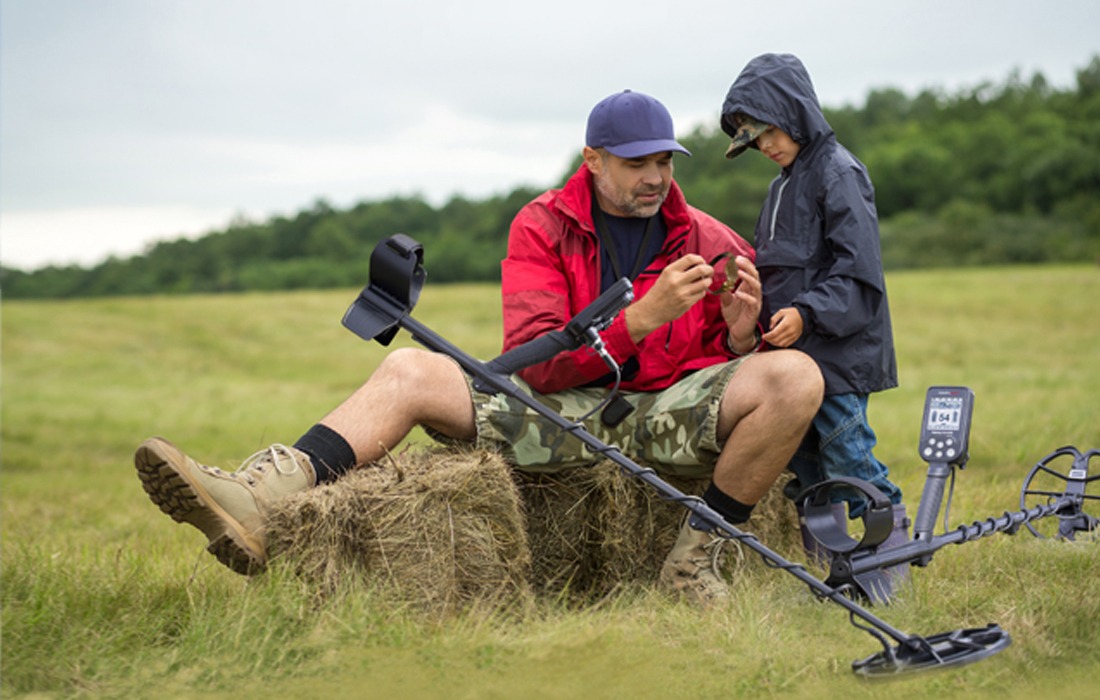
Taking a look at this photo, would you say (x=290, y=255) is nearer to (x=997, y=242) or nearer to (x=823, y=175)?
(x=997, y=242)

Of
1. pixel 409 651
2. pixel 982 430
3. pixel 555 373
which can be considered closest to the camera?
pixel 409 651

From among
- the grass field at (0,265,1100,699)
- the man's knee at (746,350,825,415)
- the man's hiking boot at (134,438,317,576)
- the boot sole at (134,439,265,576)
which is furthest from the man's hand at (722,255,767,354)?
the boot sole at (134,439,265,576)

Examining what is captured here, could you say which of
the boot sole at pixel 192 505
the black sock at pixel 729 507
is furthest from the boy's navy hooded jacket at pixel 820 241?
the boot sole at pixel 192 505

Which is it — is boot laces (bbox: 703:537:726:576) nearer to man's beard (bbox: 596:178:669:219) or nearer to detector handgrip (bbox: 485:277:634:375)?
detector handgrip (bbox: 485:277:634:375)

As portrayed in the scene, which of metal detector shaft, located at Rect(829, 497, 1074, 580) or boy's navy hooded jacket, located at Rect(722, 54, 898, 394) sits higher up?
boy's navy hooded jacket, located at Rect(722, 54, 898, 394)

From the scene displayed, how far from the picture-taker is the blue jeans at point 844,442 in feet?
13.6

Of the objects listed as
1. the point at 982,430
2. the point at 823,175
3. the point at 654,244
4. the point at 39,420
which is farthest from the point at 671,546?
the point at 39,420

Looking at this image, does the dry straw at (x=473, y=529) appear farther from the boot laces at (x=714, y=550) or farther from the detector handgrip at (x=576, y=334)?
the detector handgrip at (x=576, y=334)

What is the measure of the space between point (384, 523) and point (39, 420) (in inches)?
424

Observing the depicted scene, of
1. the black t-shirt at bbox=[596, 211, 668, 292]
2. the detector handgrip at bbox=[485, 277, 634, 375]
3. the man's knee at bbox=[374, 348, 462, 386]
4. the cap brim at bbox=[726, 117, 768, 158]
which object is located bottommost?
the man's knee at bbox=[374, 348, 462, 386]

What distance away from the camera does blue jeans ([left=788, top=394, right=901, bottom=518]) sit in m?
4.14

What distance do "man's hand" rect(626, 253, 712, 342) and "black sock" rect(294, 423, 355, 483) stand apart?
1027mm

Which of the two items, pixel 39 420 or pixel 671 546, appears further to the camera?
pixel 39 420

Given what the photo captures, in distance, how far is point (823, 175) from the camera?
4141 millimetres
